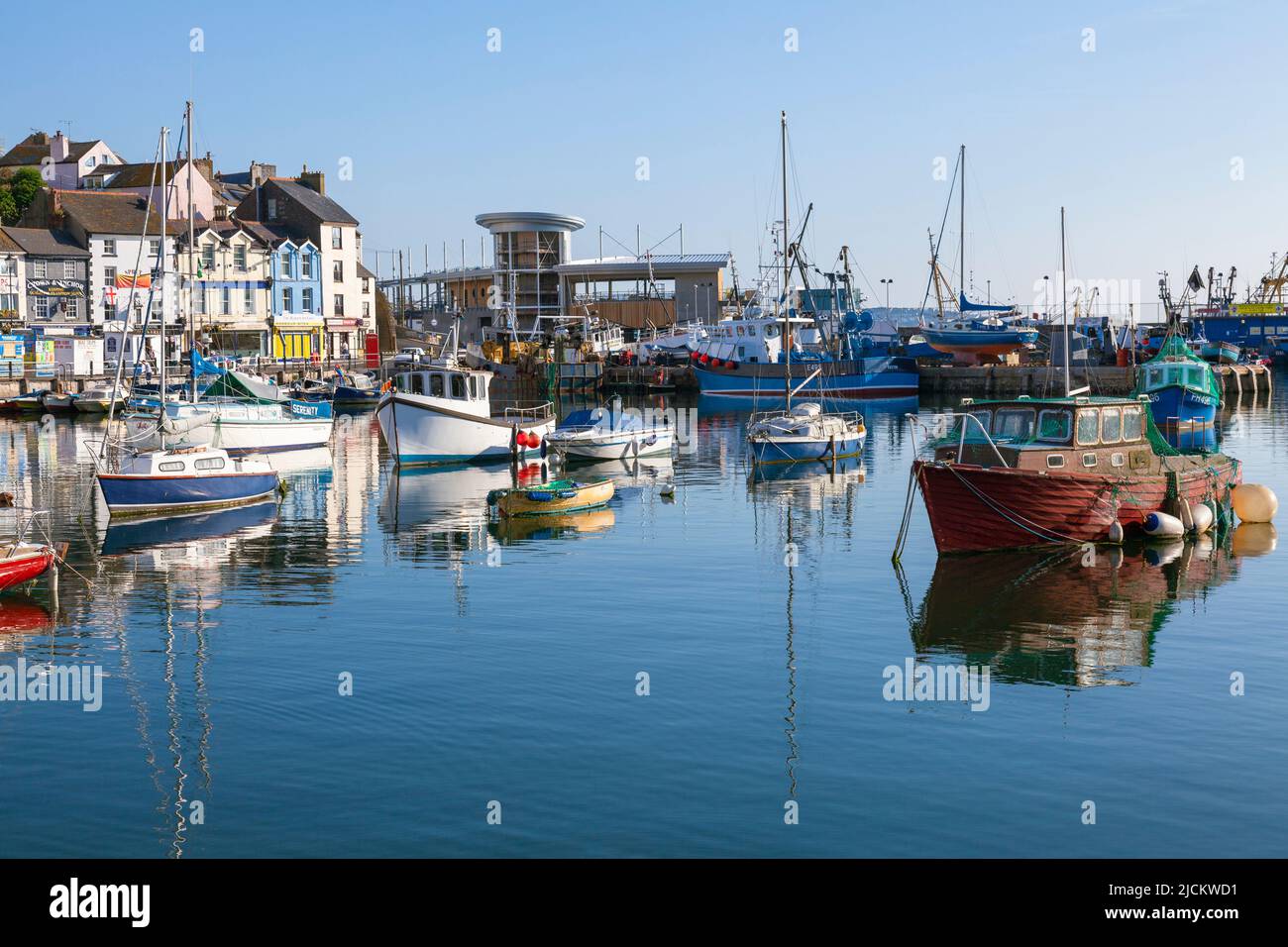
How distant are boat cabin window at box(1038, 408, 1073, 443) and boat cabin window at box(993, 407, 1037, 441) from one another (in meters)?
0.25

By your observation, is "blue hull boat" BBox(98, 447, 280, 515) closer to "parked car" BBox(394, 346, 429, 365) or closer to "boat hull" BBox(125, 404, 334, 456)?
"boat hull" BBox(125, 404, 334, 456)

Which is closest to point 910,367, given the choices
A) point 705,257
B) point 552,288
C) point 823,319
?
point 823,319

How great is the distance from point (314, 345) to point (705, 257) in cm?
3602

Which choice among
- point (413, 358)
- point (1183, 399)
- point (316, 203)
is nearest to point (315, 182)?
point (316, 203)

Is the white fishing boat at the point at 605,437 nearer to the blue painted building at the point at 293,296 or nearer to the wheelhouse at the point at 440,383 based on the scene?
the wheelhouse at the point at 440,383

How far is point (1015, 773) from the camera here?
1664 centimetres

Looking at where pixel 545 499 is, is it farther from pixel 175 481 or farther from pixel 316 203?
pixel 316 203

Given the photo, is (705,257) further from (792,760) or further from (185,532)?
(792,760)

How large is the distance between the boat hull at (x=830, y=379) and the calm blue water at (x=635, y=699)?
166ft

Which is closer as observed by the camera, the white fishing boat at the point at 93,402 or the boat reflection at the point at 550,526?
the boat reflection at the point at 550,526

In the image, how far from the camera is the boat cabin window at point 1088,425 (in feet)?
101

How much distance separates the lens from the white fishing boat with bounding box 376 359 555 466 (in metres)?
50.9

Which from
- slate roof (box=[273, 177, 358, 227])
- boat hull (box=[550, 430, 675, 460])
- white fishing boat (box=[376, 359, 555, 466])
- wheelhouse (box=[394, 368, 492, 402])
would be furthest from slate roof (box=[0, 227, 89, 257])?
boat hull (box=[550, 430, 675, 460])

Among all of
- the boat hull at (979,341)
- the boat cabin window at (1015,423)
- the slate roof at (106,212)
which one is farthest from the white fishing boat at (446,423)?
the boat hull at (979,341)
